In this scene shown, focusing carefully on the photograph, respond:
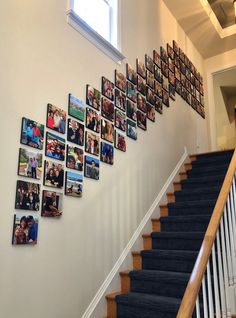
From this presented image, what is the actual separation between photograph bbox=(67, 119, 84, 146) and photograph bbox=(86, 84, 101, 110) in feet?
0.98

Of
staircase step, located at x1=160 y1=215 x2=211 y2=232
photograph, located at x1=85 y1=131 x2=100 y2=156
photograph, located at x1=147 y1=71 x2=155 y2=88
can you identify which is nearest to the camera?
photograph, located at x1=85 y1=131 x2=100 y2=156

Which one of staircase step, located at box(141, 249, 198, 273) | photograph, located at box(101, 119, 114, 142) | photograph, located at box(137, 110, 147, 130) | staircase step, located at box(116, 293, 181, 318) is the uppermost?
photograph, located at box(137, 110, 147, 130)

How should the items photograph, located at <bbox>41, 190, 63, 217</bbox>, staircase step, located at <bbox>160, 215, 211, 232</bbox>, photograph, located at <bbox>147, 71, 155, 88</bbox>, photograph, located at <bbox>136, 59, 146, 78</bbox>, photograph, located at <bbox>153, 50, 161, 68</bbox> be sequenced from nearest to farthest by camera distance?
1. photograph, located at <bbox>41, 190, 63, 217</bbox>
2. staircase step, located at <bbox>160, 215, 211, 232</bbox>
3. photograph, located at <bbox>136, 59, 146, 78</bbox>
4. photograph, located at <bbox>147, 71, 155, 88</bbox>
5. photograph, located at <bbox>153, 50, 161, 68</bbox>

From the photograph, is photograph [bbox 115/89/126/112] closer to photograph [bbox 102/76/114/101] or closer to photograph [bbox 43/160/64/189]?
photograph [bbox 102/76/114/101]

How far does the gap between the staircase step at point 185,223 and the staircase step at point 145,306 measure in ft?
3.28

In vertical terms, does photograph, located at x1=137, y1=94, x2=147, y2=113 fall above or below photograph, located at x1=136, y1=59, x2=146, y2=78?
below

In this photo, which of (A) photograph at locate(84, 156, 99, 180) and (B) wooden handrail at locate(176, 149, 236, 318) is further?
(A) photograph at locate(84, 156, 99, 180)

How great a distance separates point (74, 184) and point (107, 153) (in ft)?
2.02

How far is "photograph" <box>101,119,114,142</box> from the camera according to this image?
10.6 ft

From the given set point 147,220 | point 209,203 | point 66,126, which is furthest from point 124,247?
point 66,126

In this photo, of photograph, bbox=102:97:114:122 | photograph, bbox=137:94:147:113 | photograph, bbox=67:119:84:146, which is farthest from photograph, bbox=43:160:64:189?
photograph, bbox=137:94:147:113

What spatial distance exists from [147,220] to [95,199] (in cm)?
105

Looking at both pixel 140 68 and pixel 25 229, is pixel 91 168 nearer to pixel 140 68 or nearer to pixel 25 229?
pixel 25 229

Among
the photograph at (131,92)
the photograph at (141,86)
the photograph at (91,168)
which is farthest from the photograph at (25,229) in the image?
the photograph at (141,86)
